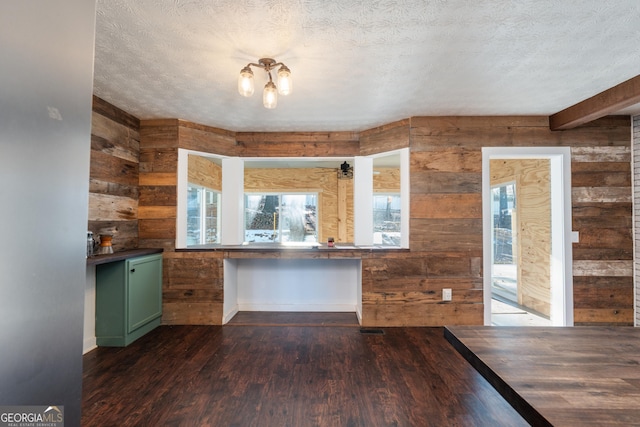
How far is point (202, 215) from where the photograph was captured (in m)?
5.17

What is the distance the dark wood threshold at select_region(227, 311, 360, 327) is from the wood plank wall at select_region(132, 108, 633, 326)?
0.89 ft

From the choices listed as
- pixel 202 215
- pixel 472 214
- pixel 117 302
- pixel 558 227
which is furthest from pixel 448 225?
pixel 202 215

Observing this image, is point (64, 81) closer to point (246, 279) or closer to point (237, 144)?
point (237, 144)

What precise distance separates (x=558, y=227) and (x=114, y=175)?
15.8 ft

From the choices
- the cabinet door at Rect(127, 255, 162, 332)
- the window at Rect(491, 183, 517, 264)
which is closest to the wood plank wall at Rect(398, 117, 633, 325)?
the window at Rect(491, 183, 517, 264)

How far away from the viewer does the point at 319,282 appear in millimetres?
3727

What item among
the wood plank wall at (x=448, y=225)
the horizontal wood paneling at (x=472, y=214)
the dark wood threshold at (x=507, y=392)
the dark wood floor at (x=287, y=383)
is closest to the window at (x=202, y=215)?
the wood plank wall at (x=448, y=225)

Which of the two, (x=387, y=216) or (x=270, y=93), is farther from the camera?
(x=387, y=216)

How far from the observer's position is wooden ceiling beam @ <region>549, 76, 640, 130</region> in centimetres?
226

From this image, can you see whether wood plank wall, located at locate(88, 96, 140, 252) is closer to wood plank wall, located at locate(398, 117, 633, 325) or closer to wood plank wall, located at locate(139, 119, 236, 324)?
wood plank wall, located at locate(139, 119, 236, 324)

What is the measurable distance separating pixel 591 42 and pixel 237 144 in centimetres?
331

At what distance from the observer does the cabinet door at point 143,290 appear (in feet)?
8.80

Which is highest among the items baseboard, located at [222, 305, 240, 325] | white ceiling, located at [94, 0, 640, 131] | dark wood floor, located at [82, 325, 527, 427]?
white ceiling, located at [94, 0, 640, 131]

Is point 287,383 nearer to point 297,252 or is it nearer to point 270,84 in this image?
point 297,252
